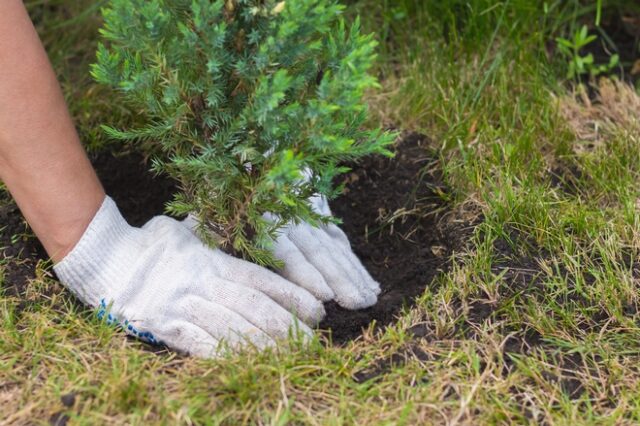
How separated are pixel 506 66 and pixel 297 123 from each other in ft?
4.87

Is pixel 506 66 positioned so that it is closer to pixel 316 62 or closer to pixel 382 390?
pixel 316 62

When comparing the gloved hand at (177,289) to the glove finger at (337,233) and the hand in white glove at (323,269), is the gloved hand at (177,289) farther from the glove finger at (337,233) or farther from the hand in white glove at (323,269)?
the glove finger at (337,233)

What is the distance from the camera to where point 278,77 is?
1871mm

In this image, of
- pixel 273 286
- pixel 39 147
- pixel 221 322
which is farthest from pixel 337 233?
pixel 39 147

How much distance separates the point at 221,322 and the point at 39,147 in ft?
2.37

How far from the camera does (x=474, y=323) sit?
2.24 metres

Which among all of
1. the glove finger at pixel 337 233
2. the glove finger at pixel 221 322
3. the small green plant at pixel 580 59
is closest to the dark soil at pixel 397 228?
the glove finger at pixel 337 233

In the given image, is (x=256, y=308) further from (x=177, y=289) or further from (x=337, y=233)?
(x=337, y=233)

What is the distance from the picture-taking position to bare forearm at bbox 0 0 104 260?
7.22 feet

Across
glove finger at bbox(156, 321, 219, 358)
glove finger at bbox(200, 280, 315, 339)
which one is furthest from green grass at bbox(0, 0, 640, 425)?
glove finger at bbox(200, 280, 315, 339)

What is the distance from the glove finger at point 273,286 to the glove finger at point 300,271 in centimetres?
5

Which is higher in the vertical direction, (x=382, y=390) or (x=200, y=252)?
(x=200, y=252)

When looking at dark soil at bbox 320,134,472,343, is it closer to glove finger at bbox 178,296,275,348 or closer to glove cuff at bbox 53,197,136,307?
glove finger at bbox 178,296,275,348

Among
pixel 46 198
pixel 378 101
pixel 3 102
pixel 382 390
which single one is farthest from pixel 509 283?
pixel 3 102
